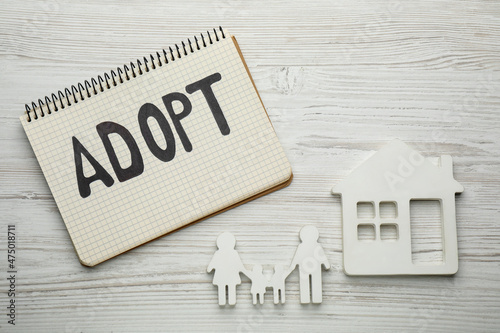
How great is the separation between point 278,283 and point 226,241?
0.12 metres

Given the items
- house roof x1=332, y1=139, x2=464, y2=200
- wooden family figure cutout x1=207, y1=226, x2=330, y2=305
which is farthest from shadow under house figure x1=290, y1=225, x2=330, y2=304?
house roof x1=332, y1=139, x2=464, y2=200

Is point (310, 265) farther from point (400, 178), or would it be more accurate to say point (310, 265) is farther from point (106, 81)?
point (106, 81)

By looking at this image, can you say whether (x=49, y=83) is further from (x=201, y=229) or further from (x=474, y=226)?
(x=474, y=226)

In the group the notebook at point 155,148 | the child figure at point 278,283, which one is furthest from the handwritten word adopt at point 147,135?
the child figure at point 278,283

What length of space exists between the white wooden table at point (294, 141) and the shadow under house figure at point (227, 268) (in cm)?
2

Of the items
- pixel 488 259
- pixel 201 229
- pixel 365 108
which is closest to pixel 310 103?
pixel 365 108

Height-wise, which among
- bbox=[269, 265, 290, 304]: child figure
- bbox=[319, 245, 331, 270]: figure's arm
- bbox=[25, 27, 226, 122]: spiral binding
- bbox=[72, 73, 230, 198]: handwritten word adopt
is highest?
bbox=[25, 27, 226, 122]: spiral binding

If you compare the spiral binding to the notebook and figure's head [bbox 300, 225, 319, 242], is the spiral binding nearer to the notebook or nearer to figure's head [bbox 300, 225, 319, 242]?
the notebook

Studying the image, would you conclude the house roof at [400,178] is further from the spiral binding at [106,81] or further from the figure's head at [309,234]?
the spiral binding at [106,81]

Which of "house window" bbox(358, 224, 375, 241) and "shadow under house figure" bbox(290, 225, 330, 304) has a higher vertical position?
"house window" bbox(358, 224, 375, 241)

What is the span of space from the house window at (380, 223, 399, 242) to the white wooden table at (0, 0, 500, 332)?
82 millimetres

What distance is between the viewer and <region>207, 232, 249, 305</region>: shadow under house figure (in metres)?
0.76

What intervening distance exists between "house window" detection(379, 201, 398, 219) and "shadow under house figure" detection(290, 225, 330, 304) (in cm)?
13

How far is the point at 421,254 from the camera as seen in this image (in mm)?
788
